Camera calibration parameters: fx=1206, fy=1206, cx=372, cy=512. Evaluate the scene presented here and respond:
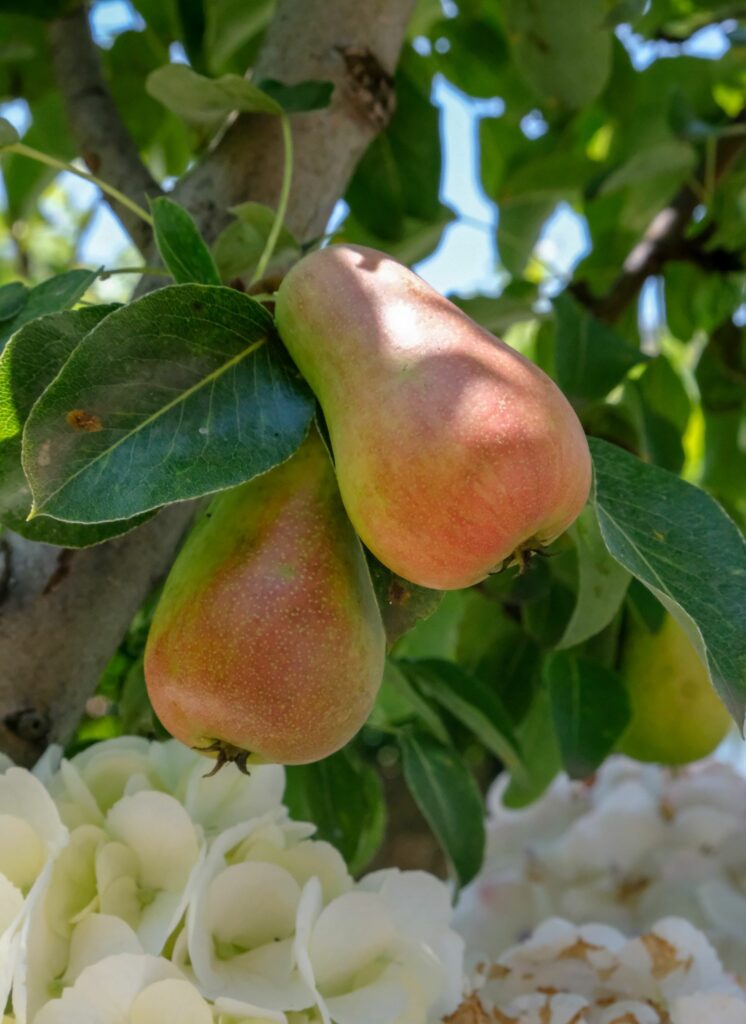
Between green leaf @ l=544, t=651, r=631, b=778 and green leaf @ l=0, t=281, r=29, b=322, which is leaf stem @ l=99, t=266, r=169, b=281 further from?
green leaf @ l=544, t=651, r=631, b=778

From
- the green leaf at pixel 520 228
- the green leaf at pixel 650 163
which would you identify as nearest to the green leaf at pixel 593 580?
the green leaf at pixel 650 163

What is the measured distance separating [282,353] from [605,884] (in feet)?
2.12

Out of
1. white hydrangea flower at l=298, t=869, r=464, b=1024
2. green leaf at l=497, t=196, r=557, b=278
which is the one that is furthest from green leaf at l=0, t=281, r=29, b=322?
green leaf at l=497, t=196, r=557, b=278

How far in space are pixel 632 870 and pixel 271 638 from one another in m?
0.67

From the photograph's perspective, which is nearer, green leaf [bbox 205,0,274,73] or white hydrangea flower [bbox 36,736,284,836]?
white hydrangea flower [bbox 36,736,284,836]

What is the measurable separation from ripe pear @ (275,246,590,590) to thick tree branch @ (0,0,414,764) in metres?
0.23

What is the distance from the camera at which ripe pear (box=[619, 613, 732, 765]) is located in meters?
0.87

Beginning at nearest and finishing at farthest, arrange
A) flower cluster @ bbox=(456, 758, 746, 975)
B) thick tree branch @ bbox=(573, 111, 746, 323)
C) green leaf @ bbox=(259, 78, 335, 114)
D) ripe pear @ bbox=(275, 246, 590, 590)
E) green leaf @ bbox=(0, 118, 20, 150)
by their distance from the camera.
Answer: ripe pear @ bbox=(275, 246, 590, 590) < green leaf @ bbox=(0, 118, 20, 150) < green leaf @ bbox=(259, 78, 335, 114) < flower cluster @ bbox=(456, 758, 746, 975) < thick tree branch @ bbox=(573, 111, 746, 323)

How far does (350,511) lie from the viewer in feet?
1.43

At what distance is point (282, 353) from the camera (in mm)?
517

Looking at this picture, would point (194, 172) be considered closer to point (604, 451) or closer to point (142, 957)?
point (604, 451)

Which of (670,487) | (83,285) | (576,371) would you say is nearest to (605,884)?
(576,371)

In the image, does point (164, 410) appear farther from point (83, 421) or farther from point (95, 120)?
point (95, 120)

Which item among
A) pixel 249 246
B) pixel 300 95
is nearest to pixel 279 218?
pixel 249 246
